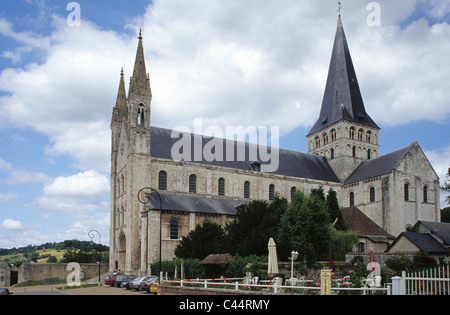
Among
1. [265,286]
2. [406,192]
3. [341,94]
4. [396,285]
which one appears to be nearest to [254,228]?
[265,286]

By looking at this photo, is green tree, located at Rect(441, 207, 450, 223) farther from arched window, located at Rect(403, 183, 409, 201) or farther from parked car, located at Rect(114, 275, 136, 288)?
parked car, located at Rect(114, 275, 136, 288)

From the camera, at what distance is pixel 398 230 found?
47.4 meters

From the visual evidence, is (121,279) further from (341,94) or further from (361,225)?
(341,94)

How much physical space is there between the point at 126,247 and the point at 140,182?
640 centimetres

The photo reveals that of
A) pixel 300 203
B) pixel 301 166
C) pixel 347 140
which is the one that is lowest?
pixel 300 203

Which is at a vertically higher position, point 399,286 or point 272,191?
point 272,191

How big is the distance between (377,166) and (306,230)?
935 inches

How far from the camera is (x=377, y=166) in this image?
2066 inches

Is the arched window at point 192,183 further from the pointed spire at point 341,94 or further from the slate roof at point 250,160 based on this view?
the pointed spire at point 341,94

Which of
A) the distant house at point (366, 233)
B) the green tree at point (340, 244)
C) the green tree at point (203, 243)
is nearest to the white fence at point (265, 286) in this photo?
the green tree at point (203, 243)

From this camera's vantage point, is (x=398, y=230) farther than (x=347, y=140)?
No

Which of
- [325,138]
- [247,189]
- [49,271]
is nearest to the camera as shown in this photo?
[49,271]
